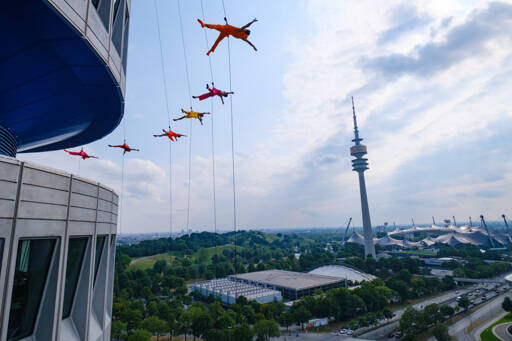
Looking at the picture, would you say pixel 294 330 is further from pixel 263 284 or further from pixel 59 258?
pixel 59 258

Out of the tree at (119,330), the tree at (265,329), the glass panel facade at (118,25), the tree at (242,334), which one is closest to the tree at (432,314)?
the tree at (265,329)

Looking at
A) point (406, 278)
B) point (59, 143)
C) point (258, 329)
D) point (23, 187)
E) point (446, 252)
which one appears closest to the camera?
point (23, 187)

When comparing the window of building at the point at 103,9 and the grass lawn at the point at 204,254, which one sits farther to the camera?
the grass lawn at the point at 204,254

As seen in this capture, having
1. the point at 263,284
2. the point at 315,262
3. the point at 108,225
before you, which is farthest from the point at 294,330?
the point at 315,262

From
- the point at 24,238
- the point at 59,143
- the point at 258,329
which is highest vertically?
the point at 59,143

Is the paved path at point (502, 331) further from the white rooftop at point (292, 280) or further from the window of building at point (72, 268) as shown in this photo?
the window of building at point (72, 268)

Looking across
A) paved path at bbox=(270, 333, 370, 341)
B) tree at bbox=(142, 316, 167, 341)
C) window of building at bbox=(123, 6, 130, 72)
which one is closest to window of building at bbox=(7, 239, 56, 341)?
window of building at bbox=(123, 6, 130, 72)

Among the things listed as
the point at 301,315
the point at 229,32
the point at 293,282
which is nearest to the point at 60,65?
the point at 229,32
